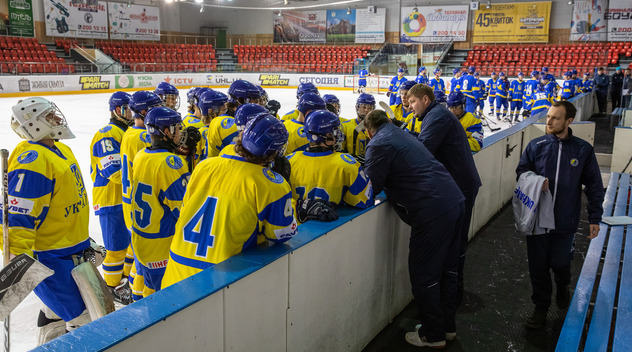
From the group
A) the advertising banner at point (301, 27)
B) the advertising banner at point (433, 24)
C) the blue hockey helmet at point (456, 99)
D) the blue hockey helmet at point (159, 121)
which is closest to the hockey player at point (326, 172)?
the blue hockey helmet at point (159, 121)

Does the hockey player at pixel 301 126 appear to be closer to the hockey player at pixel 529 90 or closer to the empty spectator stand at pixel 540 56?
Result: the hockey player at pixel 529 90

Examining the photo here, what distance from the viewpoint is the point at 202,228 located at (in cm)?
236

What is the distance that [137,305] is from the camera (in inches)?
71.9

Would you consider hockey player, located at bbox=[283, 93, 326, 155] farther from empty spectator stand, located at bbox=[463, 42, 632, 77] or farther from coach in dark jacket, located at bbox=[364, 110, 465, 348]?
empty spectator stand, located at bbox=[463, 42, 632, 77]

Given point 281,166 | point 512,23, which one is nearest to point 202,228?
point 281,166

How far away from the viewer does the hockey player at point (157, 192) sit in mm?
3127

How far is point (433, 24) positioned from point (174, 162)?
3007cm

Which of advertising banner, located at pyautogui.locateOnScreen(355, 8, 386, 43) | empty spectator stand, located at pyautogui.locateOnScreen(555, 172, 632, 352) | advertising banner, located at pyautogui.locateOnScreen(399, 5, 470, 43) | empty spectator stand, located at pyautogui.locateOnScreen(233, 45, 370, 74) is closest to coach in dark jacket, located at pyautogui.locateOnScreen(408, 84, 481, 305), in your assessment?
empty spectator stand, located at pyautogui.locateOnScreen(555, 172, 632, 352)

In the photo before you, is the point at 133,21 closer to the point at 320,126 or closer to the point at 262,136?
the point at 320,126

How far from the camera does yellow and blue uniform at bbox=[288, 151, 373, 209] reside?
3.03 m

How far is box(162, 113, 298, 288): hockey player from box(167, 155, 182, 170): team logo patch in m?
0.78

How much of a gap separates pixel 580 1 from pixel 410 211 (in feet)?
95.9

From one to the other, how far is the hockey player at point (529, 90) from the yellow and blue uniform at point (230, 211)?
13962 mm

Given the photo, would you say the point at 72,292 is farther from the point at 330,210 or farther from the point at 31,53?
the point at 31,53
